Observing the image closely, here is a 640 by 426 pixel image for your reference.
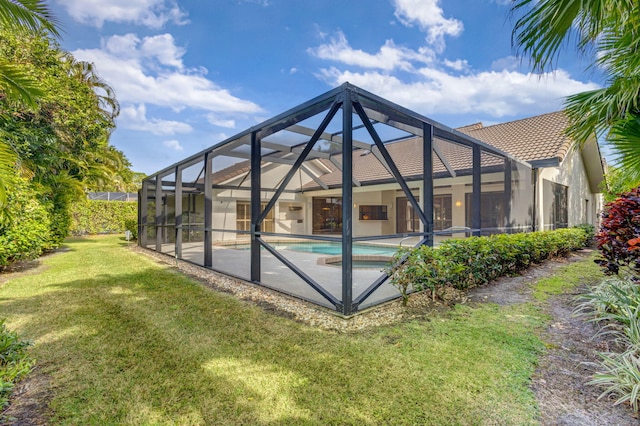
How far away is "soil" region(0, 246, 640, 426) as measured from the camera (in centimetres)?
222

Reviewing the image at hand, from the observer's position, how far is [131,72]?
1369cm

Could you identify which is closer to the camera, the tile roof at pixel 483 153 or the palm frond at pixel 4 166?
the palm frond at pixel 4 166

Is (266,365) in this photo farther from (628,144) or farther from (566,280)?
(566,280)

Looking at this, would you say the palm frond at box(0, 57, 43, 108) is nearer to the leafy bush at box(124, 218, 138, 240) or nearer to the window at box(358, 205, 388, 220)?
the leafy bush at box(124, 218, 138, 240)

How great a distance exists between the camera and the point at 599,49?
14.9ft

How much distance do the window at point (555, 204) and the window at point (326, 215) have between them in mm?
10462

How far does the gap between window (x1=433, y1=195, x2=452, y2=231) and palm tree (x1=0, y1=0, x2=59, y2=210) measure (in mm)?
14104

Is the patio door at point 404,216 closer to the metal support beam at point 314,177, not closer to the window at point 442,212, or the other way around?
the window at point 442,212

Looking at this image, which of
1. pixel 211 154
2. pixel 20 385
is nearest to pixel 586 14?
pixel 20 385

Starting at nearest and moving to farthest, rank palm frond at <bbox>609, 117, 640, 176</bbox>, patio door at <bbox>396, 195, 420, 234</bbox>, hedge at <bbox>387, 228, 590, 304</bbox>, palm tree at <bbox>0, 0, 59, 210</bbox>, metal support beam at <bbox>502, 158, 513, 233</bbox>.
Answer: palm tree at <bbox>0, 0, 59, 210</bbox> → palm frond at <bbox>609, 117, 640, 176</bbox> → hedge at <bbox>387, 228, 590, 304</bbox> → metal support beam at <bbox>502, 158, 513, 233</bbox> → patio door at <bbox>396, 195, 420, 234</bbox>

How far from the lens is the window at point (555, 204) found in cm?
1072

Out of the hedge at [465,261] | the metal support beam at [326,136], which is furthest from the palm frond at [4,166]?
the hedge at [465,261]

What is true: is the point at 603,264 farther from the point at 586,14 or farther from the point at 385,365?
the point at 385,365

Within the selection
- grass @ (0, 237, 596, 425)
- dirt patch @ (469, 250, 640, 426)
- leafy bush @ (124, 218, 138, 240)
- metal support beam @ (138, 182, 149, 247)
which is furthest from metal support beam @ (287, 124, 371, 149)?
leafy bush @ (124, 218, 138, 240)
